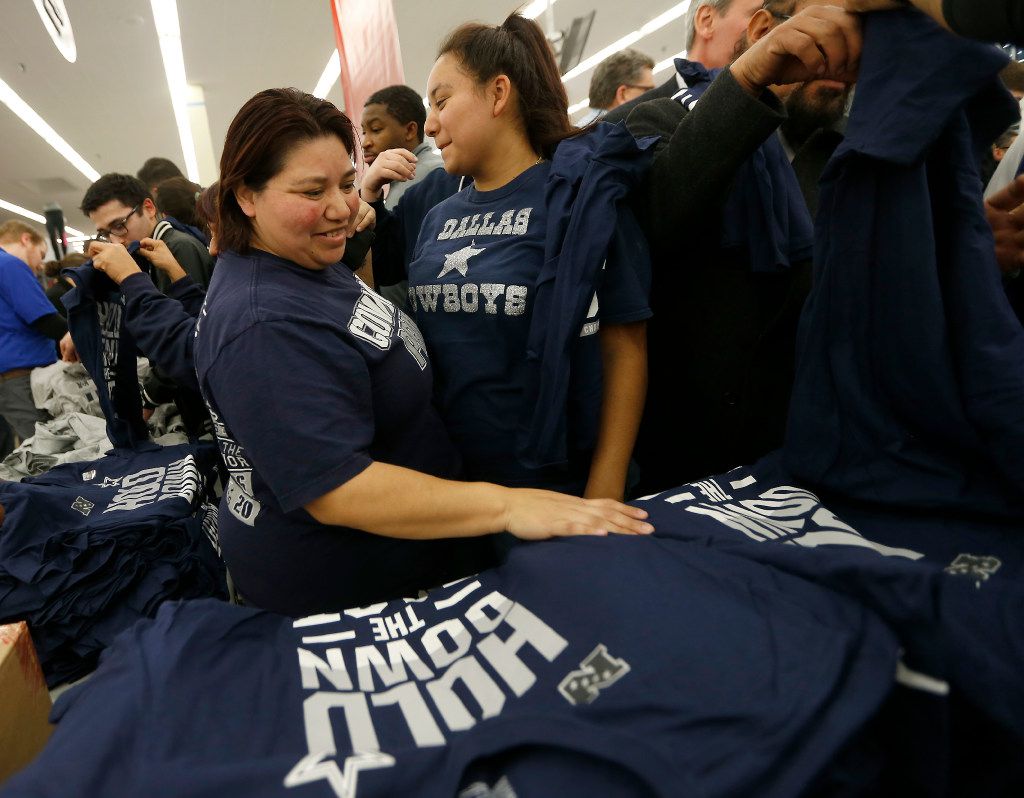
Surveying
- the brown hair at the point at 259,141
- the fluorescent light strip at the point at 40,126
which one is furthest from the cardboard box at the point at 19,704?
the fluorescent light strip at the point at 40,126

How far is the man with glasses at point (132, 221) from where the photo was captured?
91.7 inches

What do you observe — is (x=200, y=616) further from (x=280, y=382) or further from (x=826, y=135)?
(x=826, y=135)

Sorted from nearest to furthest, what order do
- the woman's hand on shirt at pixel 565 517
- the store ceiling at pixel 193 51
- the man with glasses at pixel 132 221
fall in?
the woman's hand on shirt at pixel 565 517 < the man with glasses at pixel 132 221 < the store ceiling at pixel 193 51

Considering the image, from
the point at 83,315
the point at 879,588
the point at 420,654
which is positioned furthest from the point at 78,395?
the point at 879,588

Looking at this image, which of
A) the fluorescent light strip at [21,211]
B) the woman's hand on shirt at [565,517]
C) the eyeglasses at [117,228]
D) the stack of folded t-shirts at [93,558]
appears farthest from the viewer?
the fluorescent light strip at [21,211]

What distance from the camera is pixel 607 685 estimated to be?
57cm

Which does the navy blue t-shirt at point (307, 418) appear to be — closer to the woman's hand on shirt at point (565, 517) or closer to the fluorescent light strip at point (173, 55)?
the woman's hand on shirt at point (565, 517)

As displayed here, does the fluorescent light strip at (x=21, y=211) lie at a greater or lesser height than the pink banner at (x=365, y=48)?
lesser

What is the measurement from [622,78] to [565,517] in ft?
9.96

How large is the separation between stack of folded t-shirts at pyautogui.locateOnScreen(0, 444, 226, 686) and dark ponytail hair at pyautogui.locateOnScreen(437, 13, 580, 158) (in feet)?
4.47

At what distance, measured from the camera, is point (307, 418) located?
3.02 feet

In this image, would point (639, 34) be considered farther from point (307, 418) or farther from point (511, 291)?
point (307, 418)

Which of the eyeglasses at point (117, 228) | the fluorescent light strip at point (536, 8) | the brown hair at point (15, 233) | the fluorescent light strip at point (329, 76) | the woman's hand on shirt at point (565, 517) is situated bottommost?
the woman's hand on shirt at point (565, 517)

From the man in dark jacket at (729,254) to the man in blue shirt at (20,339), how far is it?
3.18 meters
